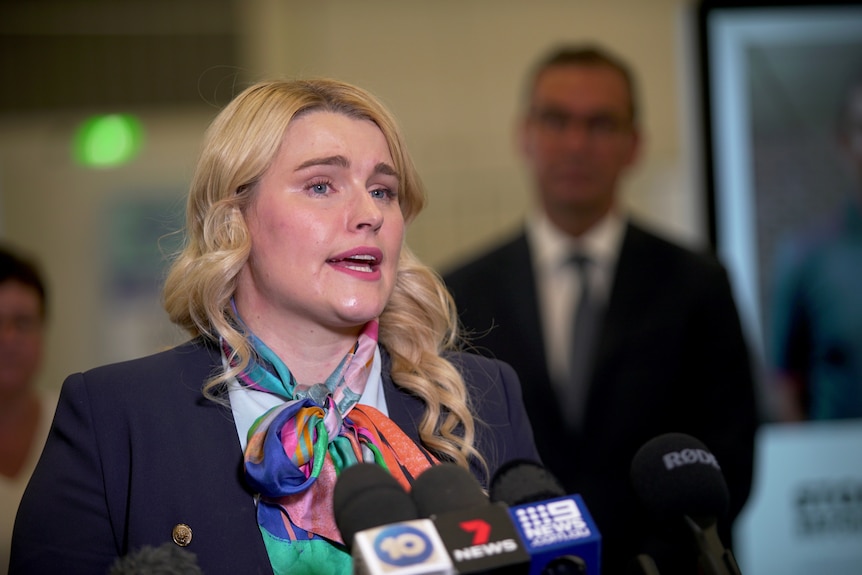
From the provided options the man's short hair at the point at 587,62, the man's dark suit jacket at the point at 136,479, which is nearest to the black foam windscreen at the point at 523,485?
the man's dark suit jacket at the point at 136,479

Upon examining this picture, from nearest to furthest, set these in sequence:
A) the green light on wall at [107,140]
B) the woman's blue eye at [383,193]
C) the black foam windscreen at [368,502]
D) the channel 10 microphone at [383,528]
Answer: the channel 10 microphone at [383,528] < the black foam windscreen at [368,502] < the woman's blue eye at [383,193] < the green light on wall at [107,140]

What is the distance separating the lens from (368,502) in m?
1.20

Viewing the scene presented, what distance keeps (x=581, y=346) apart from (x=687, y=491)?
1.53 metres

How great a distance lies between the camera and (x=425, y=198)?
2.12 meters

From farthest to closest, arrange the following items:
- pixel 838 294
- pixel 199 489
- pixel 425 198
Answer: pixel 838 294
pixel 425 198
pixel 199 489

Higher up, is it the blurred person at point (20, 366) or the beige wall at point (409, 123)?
the beige wall at point (409, 123)

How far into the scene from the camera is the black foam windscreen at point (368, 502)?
118 cm

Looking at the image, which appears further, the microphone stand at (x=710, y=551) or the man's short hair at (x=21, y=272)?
the man's short hair at (x=21, y=272)

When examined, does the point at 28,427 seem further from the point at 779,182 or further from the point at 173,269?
the point at 779,182

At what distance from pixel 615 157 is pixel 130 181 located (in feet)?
13.1

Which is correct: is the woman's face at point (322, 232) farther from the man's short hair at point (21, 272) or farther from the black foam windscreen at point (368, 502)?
the man's short hair at point (21, 272)

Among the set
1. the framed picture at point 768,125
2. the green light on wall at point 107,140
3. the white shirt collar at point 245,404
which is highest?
the green light on wall at point 107,140

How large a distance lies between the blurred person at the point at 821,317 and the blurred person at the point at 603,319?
736 mm

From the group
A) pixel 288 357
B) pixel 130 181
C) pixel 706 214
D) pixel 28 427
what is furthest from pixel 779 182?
pixel 130 181
